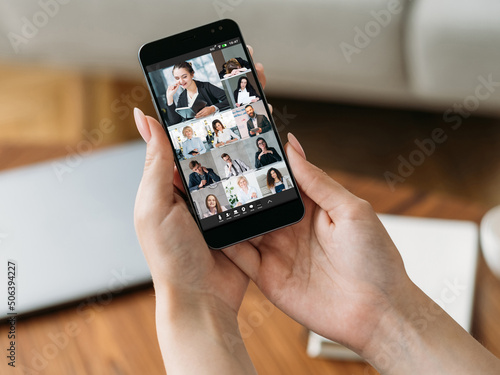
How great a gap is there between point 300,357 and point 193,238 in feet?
0.84

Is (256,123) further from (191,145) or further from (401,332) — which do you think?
(401,332)

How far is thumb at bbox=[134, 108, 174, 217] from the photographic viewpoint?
2.35ft

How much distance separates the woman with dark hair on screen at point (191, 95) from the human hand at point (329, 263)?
0.40 ft

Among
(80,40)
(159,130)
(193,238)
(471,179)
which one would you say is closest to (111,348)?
(193,238)

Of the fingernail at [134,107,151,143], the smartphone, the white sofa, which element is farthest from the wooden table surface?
the white sofa

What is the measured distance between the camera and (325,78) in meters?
1.32

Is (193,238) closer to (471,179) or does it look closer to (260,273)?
(260,273)

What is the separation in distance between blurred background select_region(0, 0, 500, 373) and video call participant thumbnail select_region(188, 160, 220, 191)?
0.33m

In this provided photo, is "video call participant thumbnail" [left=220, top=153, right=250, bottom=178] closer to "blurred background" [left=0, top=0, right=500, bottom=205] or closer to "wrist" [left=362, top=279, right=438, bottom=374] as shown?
"wrist" [left=362, top=279, right=438, bottom=374]

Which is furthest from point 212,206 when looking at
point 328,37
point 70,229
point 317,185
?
point 328,37

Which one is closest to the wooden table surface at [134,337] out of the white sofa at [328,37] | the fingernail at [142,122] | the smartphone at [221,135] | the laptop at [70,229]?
the laptop at [70,229]

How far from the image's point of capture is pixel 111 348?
82cm

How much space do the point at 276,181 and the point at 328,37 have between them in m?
0.57

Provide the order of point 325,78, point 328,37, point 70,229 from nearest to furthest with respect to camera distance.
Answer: point 70,229
point 328,37
point 325,78
